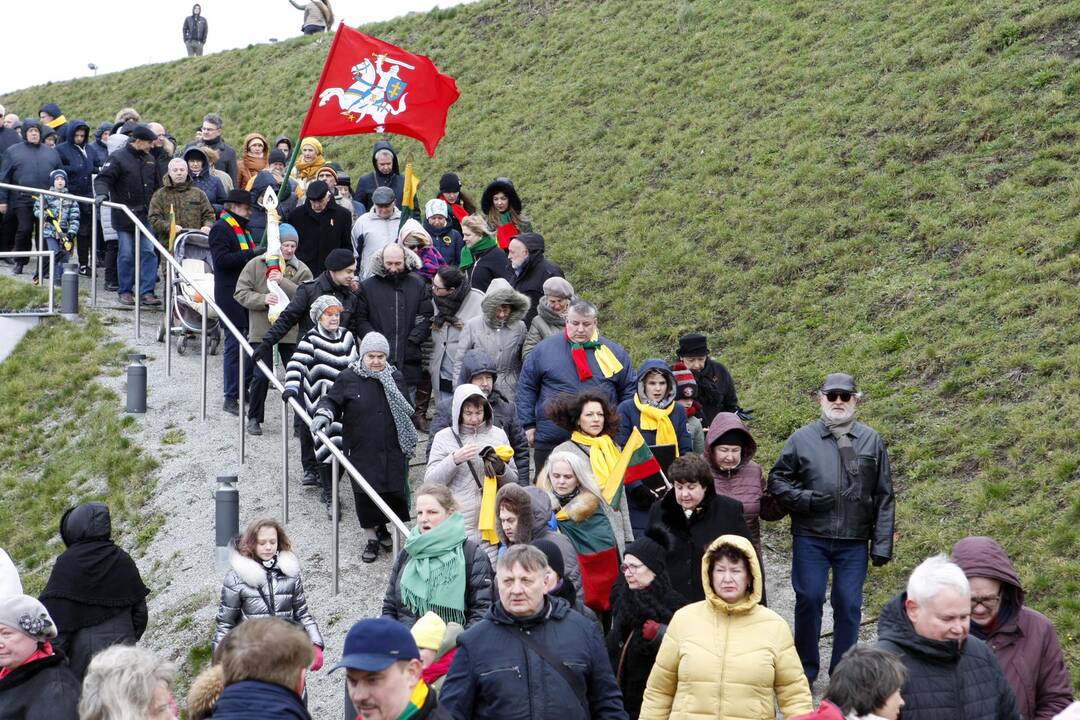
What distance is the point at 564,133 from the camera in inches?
911

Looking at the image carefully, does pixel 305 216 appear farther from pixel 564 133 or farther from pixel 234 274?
pixel 564 133

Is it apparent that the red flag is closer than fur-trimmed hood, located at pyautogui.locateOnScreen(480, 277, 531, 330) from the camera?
No

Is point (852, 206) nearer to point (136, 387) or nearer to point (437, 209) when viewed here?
point (437, 209)

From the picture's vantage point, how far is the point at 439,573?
7125 millimetres

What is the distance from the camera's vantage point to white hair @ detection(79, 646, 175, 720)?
4.97 m

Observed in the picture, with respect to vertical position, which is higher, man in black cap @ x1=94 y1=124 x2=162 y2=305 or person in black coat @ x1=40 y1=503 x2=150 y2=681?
man in black cap @ x1=94 y1=124 x2=162 y2=305

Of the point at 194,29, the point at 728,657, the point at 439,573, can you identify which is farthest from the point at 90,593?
the point at 194,29

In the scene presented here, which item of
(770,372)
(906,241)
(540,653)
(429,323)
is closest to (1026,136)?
(906,241)

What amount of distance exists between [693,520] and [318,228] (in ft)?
23.6

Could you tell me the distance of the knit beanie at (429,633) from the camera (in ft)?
19.4

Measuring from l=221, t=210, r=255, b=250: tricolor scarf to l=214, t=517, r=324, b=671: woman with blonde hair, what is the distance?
609 centimetres

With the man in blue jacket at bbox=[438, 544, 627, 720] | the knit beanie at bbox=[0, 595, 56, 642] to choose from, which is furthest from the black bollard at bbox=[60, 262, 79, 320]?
the man in blue jacket at bbox=[438, 544, 627, 720]

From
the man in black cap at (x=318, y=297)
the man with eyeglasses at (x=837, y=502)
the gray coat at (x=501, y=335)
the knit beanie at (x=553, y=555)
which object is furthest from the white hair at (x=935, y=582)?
Result: the man in black cap at (x=318, y=297)

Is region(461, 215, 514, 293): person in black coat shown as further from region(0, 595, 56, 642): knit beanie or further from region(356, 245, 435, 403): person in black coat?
region(0, 595, 56, 642): knit beanie
